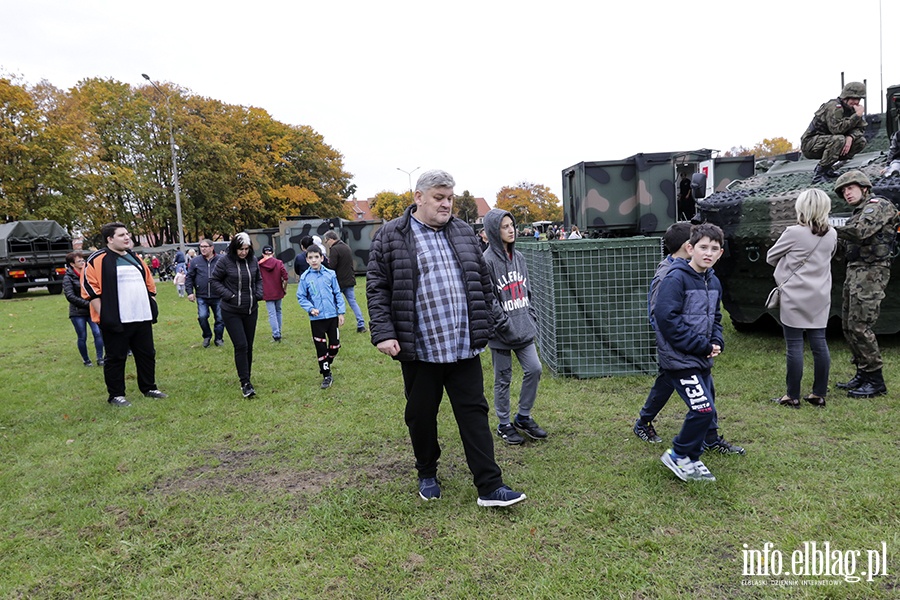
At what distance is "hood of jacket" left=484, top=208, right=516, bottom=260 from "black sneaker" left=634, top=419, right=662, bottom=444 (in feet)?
5.26

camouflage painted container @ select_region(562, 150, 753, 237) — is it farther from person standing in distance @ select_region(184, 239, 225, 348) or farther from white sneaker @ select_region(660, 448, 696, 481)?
white sneaker @ select_region(660, 448, 696, 481)

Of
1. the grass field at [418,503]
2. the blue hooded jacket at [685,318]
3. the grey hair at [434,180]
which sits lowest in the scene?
the grass field at [418,503]

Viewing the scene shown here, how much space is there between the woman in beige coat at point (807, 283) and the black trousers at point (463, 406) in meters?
2.99

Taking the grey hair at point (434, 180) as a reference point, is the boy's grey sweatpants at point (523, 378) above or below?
below

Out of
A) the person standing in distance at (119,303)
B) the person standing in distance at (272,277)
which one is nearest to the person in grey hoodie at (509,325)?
the person standing in distance at (119,303)

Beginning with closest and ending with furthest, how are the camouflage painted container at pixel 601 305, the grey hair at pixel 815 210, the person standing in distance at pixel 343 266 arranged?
the grey hair at pixel 815 210, the camouflage painted container at pixel 601 305, the person standing in distance at pixel 343 266

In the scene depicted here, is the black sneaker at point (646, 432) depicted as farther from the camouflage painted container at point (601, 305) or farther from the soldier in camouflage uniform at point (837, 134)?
the soldier in camouflage uniform at point (837, 134)

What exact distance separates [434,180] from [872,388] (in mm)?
4378

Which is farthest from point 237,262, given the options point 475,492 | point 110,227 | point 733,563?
point 733,563

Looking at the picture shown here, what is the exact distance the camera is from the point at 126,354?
667 cm

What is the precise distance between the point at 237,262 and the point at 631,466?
4.44m

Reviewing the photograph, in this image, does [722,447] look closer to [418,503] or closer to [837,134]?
[418,503]

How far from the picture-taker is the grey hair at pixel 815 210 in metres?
5.00

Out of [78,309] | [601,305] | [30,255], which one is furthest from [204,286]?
[30,255]
